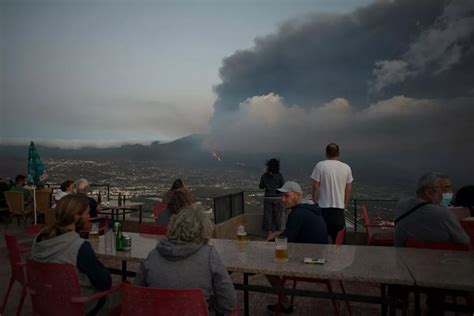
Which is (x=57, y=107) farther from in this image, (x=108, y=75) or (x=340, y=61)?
(x=340, y=61)

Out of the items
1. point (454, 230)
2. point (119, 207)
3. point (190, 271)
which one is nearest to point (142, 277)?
point (190, 271)

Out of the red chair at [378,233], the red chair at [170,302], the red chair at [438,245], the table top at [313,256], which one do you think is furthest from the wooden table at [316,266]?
the red chair at [378,233]

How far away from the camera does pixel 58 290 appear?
185 centimetres

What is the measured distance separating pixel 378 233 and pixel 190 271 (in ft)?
8.35

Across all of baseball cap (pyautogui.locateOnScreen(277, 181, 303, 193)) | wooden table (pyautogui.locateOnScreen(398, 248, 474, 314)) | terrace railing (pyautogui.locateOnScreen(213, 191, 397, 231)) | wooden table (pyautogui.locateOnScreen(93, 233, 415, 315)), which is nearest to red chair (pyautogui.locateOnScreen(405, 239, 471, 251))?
wooden table (pyautogui.locateOnScreen(398, 248, 474, 314))

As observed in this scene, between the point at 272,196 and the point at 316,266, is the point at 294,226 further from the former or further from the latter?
the point at 272,196

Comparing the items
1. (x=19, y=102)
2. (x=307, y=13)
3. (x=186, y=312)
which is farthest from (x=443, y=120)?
(x=19, y=102)

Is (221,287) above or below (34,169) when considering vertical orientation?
below

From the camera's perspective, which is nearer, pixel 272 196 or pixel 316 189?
pixel 316 189

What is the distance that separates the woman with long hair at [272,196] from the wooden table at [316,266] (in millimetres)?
3312

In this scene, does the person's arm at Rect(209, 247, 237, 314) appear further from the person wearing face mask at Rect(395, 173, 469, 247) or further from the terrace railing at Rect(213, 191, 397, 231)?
the terrace railing at Rect(213, 191, 397, 231)

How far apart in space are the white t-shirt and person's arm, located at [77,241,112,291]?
97.3 inches

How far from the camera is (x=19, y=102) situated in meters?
12.7

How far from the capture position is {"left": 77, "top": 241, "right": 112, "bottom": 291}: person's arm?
6.48 feet
